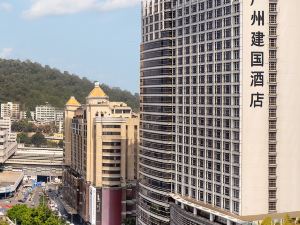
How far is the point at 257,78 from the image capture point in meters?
33.4

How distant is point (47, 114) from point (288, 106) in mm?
133752

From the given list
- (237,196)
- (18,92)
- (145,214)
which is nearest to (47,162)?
(145,214)

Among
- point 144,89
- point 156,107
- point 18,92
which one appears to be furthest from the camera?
point 18,92

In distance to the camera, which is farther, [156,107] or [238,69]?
[156,107]

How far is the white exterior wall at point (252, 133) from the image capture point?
1308 inches

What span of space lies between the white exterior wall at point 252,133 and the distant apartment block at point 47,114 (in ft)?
431

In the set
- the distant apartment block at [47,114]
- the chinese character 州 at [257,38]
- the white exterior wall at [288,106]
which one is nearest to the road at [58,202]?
the white exterior wall at [288,106]

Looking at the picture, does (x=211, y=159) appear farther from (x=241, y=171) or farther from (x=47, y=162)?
(x=47, y=162)

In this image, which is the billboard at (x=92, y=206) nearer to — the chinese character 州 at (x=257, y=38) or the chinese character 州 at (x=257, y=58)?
the chinese character 州 at (x=257, y=58)

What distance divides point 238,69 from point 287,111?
12.8ft

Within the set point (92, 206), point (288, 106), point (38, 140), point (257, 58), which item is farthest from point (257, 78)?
point (38, 140)

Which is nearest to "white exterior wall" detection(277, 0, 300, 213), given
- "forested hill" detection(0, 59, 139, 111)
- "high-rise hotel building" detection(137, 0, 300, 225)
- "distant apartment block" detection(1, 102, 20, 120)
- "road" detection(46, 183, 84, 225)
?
"high-rise hotel building" detection(137, 0, 300, 225)

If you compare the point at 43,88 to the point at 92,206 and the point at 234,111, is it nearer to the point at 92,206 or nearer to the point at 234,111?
the point at 92,206

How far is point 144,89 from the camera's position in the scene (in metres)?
46.3
